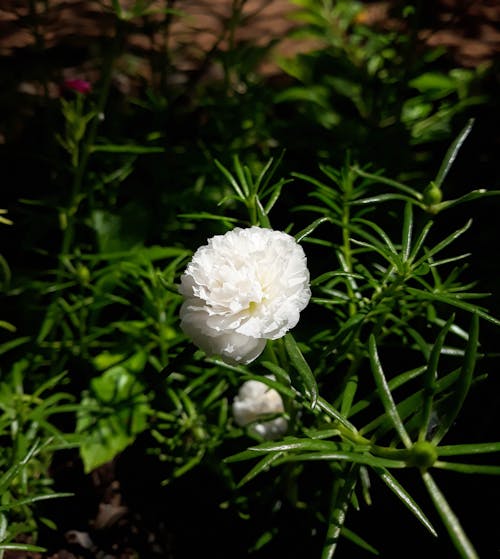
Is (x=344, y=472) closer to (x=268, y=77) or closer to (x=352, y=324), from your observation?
(x=352, y=324)

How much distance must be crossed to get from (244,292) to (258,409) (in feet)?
1.88

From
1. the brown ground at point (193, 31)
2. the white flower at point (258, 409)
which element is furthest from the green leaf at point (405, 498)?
the brown ground at point (193, 31)

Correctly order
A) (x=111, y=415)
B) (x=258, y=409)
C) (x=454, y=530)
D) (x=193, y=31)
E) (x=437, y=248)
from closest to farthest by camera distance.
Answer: (x=454, y=530), (x=437, y=248), (x=258, y=409), (x=111, y=415), (x=193, y=31)

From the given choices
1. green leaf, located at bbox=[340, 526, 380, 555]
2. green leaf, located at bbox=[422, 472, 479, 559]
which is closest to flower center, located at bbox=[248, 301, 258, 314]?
green leaf, located at bbox=[422, 472, 479, 559]

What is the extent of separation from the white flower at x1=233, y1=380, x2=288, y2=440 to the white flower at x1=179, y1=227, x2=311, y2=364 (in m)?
0.51

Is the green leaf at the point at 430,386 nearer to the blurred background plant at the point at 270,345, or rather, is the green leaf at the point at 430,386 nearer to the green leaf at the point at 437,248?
the blurred background plant at the point at 270,345

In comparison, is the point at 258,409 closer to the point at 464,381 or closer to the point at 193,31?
the point at 464,381

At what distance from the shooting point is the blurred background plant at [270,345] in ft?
3.54

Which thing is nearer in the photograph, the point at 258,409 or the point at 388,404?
the point at 388,404

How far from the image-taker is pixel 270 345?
3.37 feet

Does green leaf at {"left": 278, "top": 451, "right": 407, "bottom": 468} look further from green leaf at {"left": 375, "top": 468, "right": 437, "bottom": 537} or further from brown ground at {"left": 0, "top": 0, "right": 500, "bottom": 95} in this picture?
brown ground at {"left": 0, "top": 0, "right": 500, "bottom": 95}

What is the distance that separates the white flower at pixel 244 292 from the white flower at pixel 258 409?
509 millimetres

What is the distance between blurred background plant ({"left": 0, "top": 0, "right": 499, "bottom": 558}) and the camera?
1078mm

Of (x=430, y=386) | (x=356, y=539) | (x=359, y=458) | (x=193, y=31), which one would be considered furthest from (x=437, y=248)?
(x=193, y=31)
